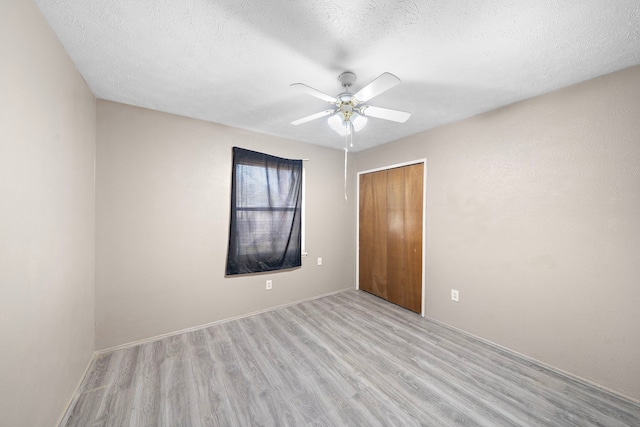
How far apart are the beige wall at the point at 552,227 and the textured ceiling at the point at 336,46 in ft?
0.97

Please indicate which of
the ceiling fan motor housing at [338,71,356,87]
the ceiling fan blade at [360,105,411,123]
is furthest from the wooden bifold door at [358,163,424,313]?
the ceiling fan motor housing at [338,71,356,87]

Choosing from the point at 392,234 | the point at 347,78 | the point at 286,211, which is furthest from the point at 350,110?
the point at 392,234

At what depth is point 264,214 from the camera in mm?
2924

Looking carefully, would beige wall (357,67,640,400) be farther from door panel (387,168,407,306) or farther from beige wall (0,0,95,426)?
beige wall (0,0,95,426)

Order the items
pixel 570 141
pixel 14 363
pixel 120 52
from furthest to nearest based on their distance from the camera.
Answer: pixel 570 141, pixel 120 52, pixel 14 363

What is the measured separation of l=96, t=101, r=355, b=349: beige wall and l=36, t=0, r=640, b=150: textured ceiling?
0.40m

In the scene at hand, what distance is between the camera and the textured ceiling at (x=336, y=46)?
1.13 m

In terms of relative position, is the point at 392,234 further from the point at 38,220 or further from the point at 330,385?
the point at 38,220

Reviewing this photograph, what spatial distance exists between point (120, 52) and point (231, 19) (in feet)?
2.76

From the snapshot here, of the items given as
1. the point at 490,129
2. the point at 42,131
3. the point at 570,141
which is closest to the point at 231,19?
the point at 42,131

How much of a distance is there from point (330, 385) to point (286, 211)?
1.96 meters

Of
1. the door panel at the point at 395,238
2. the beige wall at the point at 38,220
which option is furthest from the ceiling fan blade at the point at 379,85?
the door panel at the point at 395,238

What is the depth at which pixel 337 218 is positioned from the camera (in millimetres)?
3658

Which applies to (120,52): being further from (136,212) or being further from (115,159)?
(136,212)
